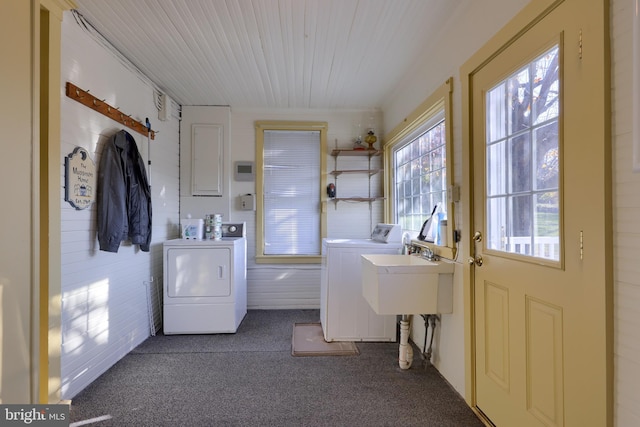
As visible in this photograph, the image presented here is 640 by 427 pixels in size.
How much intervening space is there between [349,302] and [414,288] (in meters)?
0.90

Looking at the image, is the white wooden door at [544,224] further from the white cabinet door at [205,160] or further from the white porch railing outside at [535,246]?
the white cabinet door at [205,160]

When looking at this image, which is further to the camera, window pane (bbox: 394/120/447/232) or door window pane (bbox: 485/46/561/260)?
window pane (bbox: 394/120/447/232)

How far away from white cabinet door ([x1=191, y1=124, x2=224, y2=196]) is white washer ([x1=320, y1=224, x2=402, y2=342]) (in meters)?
1.79

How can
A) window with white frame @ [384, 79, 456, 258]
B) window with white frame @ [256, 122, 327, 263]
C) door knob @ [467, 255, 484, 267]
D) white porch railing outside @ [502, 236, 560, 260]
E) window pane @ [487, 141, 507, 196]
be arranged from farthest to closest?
window with white frame @ [256, 122, 327, 263], window with white frame @ [384, 79, 456, 258], door knob @ [467, 255, 484, 267], window pane @ [487, 141, 507, 196], white porch railing outside @ [502, 236, 560, 260]

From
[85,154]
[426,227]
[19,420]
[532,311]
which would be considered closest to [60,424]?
[19,420]

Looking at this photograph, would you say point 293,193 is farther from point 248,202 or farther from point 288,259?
point 288,259

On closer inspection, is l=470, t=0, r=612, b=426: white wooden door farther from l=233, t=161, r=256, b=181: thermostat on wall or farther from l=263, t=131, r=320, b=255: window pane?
l=233, t=161, r=256, b=181: thermostat on wall

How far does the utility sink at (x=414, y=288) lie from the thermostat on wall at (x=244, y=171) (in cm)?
229

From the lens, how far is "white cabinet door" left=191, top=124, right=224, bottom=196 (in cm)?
371

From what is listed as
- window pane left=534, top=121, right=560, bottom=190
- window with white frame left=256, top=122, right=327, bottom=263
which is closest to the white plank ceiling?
window with white frame left=256, top=122, right=327, bottom=263

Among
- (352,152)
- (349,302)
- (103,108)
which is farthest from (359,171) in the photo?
(103,108)

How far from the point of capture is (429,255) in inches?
90.1

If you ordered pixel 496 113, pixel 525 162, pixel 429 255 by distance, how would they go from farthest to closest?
pixel 429 255, pixel 496 113, pixel 525 162

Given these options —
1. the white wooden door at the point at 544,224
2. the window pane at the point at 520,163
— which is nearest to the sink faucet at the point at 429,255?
the white wooden door at the point at 544,224
